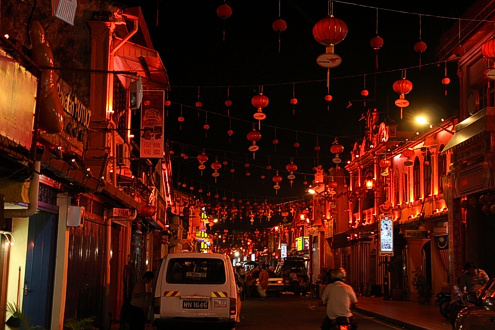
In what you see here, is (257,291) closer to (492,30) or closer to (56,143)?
(492,30)

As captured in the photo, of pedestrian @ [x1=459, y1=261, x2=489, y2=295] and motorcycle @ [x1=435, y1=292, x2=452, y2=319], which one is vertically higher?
pedestrian @ [x1=459, y1=261, x2=489, y2=295]

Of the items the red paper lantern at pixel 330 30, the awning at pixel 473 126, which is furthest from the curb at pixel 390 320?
the red paper lantern at pixel 330 30

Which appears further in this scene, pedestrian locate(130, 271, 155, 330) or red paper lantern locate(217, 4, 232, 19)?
pedestrian locate(130, 271, 155, 330)

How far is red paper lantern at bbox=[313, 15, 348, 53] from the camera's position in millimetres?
13891

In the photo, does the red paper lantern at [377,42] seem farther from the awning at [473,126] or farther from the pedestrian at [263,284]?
the pedestrian at [263,284]

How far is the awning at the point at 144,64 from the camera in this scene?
70.5ft

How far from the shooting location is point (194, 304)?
1550 cm

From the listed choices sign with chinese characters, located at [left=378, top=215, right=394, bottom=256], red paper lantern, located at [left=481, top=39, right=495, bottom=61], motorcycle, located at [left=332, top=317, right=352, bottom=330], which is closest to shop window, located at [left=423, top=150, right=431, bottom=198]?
sign with chinese characters, located at [left=378, top=215, right=394, bottom=256]

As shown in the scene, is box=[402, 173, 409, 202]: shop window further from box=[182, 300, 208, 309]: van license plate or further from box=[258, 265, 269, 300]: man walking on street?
box=[182, 300, 208, 309]: van license plate

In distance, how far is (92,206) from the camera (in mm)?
18266

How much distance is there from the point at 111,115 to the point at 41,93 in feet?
26.9

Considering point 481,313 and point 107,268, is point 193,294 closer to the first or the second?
point 107,268

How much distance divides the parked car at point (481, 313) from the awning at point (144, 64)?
13763 millimetres

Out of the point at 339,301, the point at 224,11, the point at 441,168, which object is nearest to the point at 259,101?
the point at 224,11
